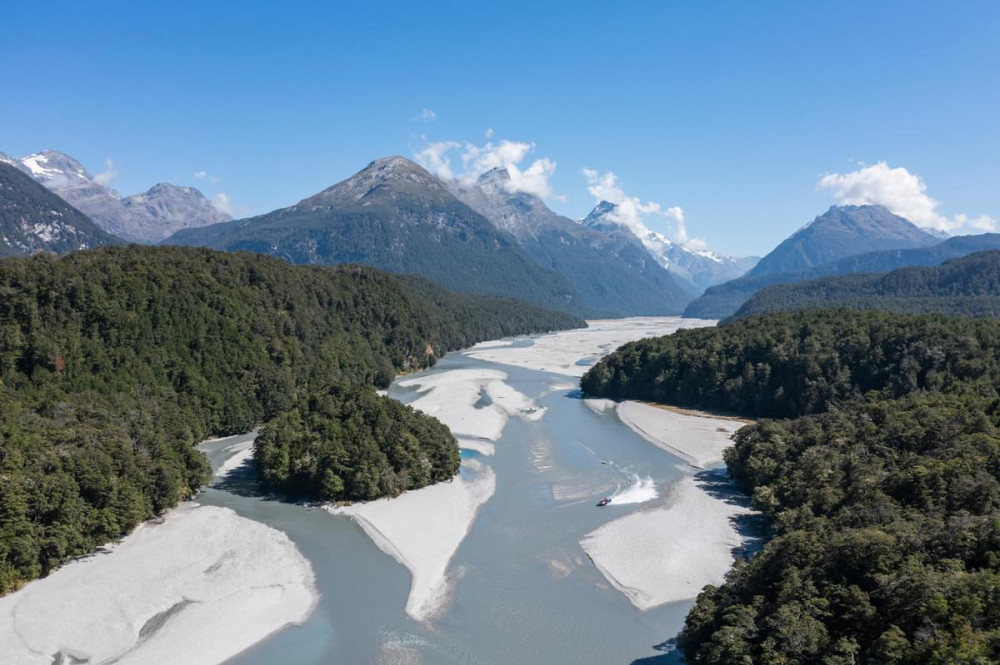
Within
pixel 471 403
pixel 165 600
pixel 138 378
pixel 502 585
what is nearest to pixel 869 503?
pixel 502 585

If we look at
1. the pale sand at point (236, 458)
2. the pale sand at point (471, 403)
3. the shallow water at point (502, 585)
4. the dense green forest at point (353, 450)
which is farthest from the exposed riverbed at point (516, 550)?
the dense green forest at point (353, 450)

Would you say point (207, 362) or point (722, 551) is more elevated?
point (207, 362)

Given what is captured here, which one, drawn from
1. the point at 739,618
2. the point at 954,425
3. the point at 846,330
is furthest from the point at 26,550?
the point at 846,330

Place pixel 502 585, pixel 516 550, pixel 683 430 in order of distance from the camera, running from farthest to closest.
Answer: pixel 683 430
pixel 516 550
pixel 502 585

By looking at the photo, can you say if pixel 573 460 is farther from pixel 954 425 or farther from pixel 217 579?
pixel 217 579

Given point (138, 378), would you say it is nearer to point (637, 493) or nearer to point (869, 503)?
point (637, 493)

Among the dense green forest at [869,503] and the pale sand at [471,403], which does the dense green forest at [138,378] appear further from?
the dense green forest at [869,503]
